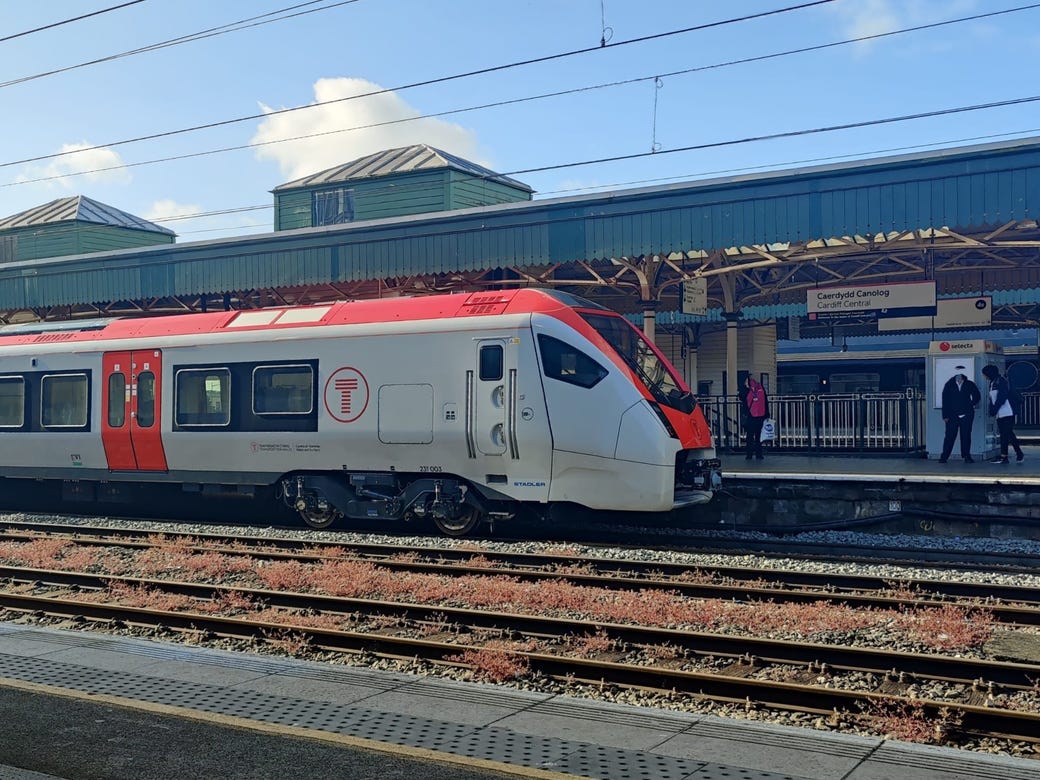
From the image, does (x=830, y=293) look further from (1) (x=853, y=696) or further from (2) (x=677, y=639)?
(1) (x=853, y=696)

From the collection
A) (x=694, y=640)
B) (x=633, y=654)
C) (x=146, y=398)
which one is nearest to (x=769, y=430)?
(x=146, y=398)

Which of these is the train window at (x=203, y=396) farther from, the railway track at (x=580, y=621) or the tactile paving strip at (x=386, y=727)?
the tactile paving strip at (x=386, y=727)

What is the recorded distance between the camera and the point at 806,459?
63.3 feet

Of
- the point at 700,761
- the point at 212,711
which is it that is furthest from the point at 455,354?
the point at 700,761

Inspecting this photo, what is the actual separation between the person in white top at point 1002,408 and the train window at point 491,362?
9144 mm

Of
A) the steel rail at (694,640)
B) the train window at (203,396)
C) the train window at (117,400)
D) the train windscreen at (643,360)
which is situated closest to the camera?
the steel rail at (694,640)

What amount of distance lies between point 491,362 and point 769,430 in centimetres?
900

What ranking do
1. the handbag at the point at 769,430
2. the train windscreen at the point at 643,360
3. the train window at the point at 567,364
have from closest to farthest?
1. the train window at the point at 567,364
2. the train windscreen at the point at 643,360
3. the handbag at the point at 769,430

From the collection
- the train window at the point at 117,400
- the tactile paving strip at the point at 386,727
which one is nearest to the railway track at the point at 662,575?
the train window at the point at 117,400

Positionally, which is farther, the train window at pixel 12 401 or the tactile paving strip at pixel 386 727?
the train window at pixel 12 401

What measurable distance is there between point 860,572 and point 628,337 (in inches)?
164

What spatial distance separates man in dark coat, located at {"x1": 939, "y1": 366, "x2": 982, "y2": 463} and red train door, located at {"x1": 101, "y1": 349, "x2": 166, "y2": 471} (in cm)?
1256

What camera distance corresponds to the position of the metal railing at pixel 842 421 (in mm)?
19266

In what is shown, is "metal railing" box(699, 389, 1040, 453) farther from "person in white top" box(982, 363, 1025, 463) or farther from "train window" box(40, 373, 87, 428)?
"train window" box(40, 373, 87, 428)
